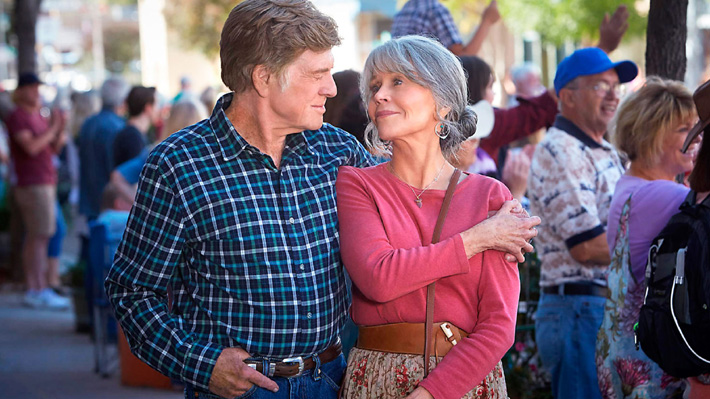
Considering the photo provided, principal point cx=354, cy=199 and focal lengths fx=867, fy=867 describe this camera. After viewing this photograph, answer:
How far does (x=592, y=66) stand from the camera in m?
4.77

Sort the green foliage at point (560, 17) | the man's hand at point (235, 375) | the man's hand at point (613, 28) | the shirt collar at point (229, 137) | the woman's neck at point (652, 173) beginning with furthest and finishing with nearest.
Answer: the green foliage at point (560, 17), the man's hand at point (613, 28), the woman's neck at point (652, 173), the shirt collar at point (229, 137), the man's hand at point (235, 375)

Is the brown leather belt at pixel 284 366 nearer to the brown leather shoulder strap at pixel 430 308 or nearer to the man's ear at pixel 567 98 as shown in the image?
the brown leather shoulder strap at pixel 430 308

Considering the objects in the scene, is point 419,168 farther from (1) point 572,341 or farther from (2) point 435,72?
(1) point 572,341

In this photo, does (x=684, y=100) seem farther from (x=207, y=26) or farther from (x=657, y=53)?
(x=207, y=26)

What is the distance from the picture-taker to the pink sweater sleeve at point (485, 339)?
8.45ft

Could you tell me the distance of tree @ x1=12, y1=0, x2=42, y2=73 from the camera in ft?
41.7

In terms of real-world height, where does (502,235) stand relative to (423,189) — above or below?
below

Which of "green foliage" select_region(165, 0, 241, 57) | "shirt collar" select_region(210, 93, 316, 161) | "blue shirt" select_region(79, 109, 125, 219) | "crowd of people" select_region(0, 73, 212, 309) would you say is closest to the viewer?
"shirt collar" select_region(210, 93, 316, 161)

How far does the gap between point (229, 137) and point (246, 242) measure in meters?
0.36

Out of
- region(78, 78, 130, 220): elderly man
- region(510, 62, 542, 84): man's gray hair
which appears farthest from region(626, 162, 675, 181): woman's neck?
region(510, 62, 542, 84): man's gray hair

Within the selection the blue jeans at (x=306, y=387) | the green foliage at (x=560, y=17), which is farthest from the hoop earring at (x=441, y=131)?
the green foliage at (x=560, y=17)

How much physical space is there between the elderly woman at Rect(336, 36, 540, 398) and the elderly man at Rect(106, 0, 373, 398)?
5.6 inches

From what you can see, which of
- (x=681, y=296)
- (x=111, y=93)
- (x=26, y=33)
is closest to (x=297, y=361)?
(x=681, y=296)

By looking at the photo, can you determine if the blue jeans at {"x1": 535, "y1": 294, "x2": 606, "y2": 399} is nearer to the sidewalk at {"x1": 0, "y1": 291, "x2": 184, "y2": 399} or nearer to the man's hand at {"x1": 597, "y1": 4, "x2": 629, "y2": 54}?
the man's hand at {"x1": 597, "y1": 4, "x2": 629, "y2": 54}
